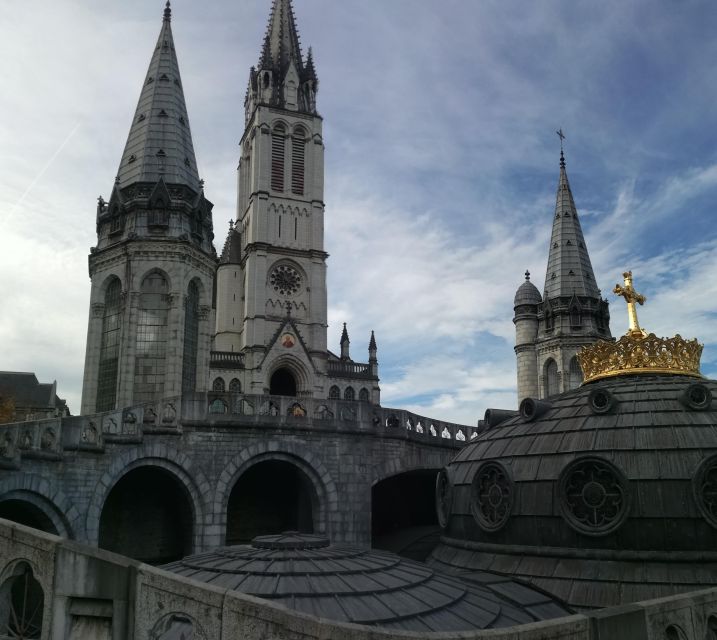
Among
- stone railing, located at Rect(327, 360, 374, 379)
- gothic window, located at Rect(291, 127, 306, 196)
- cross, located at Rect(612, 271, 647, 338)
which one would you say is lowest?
cross, located at Rect(612, 271, 647, 338)

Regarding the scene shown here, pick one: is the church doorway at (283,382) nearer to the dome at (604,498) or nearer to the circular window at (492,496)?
the dome at (604,498)

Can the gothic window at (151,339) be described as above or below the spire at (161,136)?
below

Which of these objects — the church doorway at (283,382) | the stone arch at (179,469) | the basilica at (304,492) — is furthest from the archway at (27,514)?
the church doorway at (283,382)

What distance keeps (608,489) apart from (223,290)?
6054 centimetres

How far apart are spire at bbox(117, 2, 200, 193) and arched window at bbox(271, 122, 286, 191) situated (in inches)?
1429

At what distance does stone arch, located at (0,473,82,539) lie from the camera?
1729cm

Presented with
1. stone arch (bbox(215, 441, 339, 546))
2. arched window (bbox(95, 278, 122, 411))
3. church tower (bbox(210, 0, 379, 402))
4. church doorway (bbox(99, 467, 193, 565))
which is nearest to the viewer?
stone arch (bbox(215, 441, 339, 546))

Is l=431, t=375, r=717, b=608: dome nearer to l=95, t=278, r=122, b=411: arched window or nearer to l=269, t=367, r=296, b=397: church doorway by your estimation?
l=95, t=278, r=122, b=411: arched window

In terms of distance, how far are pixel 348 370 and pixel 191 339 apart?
124ft

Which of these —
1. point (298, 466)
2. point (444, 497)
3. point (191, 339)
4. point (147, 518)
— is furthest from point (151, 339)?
point (444, 497)

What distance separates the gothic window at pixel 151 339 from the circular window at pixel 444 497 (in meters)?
15.5

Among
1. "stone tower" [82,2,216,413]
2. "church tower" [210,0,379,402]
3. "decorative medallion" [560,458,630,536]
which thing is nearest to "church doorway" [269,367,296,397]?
"church tower" [210,0,379,402]

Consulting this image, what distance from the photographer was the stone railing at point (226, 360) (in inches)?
2453

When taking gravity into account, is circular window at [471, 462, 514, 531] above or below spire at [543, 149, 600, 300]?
below
